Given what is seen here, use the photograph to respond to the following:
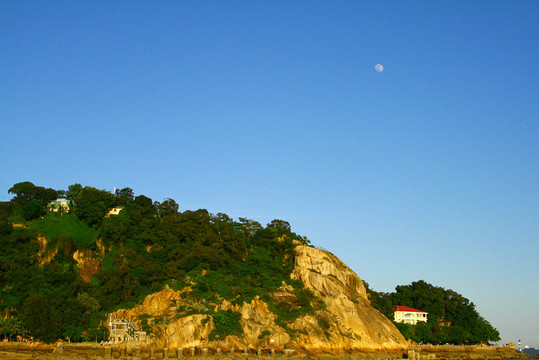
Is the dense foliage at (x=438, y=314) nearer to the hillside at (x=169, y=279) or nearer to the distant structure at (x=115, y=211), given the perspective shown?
the hillside at (x=169, y=279)

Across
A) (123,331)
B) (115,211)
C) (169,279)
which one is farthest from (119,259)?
(115,211)

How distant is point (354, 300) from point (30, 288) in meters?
47.0

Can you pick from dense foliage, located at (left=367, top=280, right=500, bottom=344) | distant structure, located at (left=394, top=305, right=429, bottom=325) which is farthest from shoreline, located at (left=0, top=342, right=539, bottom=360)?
distant structure, located at (left=394, top=305, right=429, bottom=325)

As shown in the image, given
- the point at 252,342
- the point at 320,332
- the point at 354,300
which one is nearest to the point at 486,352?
the point at 354,300

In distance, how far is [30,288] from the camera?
213 feet

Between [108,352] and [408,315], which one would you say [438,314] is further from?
[108,352]

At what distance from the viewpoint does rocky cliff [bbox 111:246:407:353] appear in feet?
209

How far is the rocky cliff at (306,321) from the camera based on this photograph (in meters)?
63.7

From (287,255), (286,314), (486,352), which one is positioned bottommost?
(486,352)

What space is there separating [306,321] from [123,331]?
24376 mm

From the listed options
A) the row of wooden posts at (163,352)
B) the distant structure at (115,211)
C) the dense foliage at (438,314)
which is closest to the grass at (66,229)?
the distant structure at (115,211)

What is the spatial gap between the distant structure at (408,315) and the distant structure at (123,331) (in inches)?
2015

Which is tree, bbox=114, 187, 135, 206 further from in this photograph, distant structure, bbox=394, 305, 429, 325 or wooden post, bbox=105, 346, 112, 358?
distant structure, bbox=394, 305, 429, 325

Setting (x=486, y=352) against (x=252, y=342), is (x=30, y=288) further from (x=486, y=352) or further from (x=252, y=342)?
(x=486, y=352)
